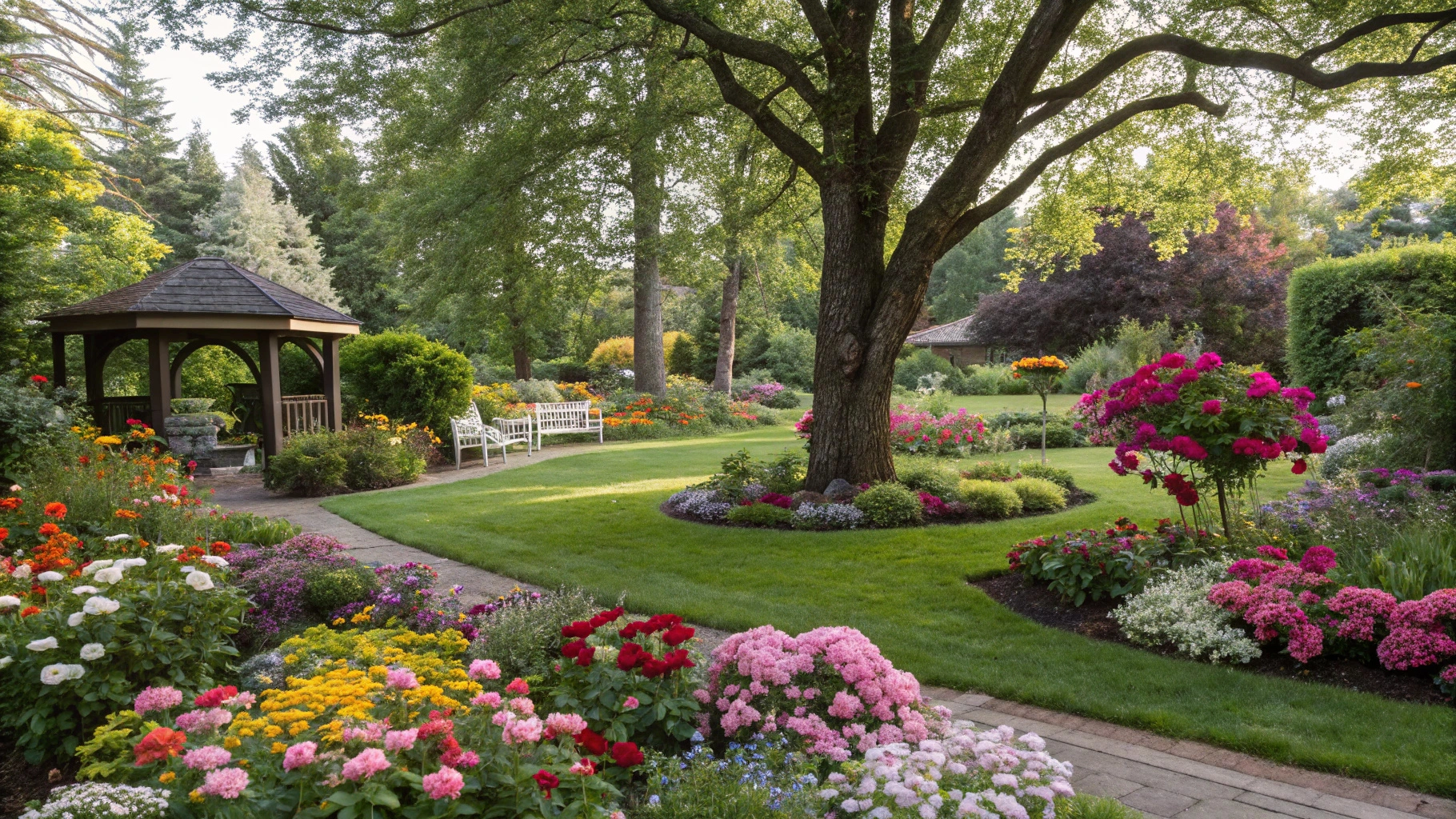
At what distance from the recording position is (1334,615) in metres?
3.91

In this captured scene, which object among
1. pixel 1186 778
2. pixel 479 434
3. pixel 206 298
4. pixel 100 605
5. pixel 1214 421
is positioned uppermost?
pixel 206 298

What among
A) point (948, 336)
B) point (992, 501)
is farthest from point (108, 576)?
point (948, 336)

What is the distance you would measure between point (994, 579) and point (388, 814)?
4.64 m

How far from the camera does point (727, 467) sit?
9039 mm

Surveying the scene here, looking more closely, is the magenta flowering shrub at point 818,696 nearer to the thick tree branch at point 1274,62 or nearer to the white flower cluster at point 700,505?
the white flower cluster at point 700,505

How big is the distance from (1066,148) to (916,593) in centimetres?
435

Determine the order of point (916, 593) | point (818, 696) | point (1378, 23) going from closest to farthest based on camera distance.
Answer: point (818, 696) < point (916, 593) < point (1378, 23)

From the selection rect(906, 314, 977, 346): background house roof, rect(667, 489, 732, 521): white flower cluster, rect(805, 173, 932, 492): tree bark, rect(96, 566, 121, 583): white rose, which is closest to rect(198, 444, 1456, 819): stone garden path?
rect(96, 566, 121, 583): white rose

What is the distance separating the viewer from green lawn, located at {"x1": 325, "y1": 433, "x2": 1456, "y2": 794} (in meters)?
3.28

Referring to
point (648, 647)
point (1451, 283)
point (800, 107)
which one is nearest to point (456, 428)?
point (800, 107)

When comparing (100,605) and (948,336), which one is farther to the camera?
(948,336)

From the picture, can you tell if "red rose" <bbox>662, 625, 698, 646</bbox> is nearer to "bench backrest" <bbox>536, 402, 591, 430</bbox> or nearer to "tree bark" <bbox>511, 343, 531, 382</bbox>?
"bench backrest" <bbox>536, 402, 591, 430</bbox>

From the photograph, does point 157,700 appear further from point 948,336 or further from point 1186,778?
point 948,336

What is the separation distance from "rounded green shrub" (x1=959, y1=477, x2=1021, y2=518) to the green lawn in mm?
224
